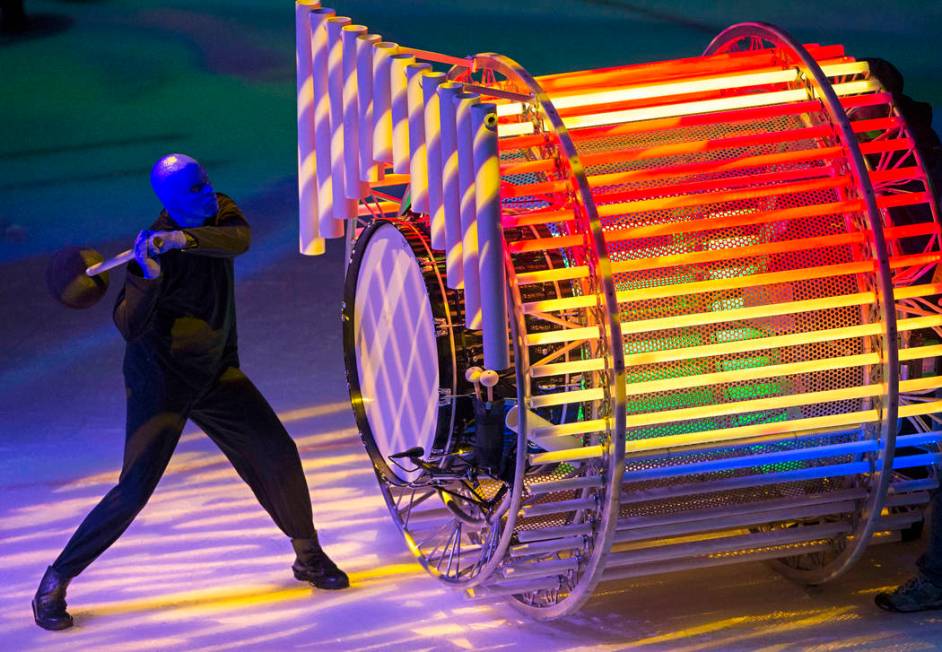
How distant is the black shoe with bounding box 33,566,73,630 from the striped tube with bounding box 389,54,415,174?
90.7 inches

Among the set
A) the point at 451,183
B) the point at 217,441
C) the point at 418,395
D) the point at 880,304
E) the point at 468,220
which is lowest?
the point at 217,441

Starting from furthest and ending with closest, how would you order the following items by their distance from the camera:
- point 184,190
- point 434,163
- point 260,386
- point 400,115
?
point 260,386, point 184,190, point 400,115, point 434,163

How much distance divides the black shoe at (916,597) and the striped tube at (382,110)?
2.67m

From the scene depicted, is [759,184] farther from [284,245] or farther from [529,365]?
[284,245]

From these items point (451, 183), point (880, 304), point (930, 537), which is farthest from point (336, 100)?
point (930, 537)

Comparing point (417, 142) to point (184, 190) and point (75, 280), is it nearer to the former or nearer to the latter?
point (184, 190)

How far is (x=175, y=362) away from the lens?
22.6 feet

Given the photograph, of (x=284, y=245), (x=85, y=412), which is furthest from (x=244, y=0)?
(x=85, y=412)

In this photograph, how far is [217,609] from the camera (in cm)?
699

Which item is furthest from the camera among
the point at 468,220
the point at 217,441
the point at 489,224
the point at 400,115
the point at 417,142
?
the point at 217,441

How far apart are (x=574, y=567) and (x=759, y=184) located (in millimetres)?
1635

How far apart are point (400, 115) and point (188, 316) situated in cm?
134

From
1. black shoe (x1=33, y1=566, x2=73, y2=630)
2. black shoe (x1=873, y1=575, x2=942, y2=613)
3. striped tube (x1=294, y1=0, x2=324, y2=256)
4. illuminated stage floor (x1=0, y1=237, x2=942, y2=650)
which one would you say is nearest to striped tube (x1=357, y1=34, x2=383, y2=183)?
striped tube (x1=294, y1=0, x2=324, y2=256)

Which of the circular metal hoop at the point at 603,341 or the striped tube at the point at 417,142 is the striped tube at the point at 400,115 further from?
the circular metal hoop at the point at 603,341
